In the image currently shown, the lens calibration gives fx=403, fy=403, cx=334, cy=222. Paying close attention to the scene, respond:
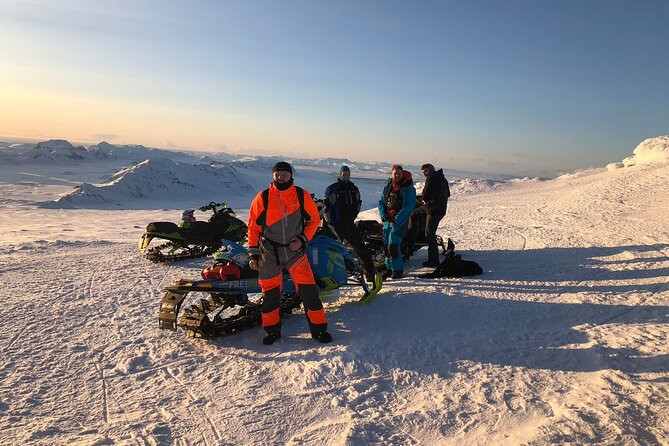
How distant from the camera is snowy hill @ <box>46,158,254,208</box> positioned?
2015 inches

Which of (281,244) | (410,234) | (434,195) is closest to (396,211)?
(434,195)

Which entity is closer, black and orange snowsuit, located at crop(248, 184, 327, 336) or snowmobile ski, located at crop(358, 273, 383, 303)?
black and orange snowsuit, located at crop(248, 184, 327, 336)

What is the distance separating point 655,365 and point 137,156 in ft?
588

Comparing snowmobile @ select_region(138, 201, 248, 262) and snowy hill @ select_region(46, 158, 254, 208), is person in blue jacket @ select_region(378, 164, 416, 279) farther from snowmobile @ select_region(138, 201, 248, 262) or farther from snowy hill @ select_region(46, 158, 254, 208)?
snowy hill @ select_region(46, 158, 254, 208)

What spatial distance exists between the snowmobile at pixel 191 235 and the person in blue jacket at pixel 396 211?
432 cm

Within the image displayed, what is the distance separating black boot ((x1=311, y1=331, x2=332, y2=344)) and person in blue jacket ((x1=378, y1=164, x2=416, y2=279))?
281 centimetres

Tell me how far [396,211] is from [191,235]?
16.6 ft

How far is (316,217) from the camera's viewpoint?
450 cm

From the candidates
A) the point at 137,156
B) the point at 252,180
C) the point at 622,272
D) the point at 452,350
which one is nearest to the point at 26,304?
the point at 452,350

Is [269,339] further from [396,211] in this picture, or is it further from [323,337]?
[396,211]

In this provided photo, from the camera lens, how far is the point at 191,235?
370 inches

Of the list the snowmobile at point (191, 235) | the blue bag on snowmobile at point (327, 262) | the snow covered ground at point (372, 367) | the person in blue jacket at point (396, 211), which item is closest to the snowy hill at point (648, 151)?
the snow covered ground at point (372, 367)

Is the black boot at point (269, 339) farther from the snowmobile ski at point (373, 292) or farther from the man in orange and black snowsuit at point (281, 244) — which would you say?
the snowmobile ski at point (373, 292)

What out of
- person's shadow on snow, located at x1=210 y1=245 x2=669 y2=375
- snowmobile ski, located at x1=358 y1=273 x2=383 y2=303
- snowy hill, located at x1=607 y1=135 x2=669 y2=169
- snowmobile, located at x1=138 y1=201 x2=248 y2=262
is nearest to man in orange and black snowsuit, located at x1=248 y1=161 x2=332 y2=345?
person's shadow on snow, located at x1=210 y1=245 x2=669 y2=375
